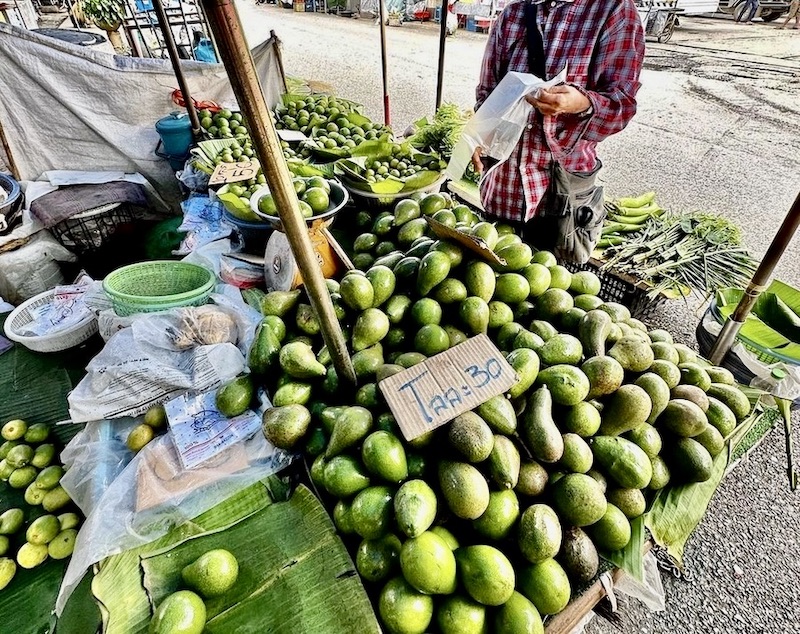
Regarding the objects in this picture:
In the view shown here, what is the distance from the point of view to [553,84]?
2.10 meters

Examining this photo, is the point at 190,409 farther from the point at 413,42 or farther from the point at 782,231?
the point at 413,42

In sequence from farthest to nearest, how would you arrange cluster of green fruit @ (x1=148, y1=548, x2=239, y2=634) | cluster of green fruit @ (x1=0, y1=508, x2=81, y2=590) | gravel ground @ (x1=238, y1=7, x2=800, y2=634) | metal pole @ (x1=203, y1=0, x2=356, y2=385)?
gravel ground @ (x1=238, y1=7, x2=800, y2=634), cluster of green fruit @ (x1=0, y1=508, x2=81, y2=590), cluster of green fruit @ (x1=148, y1=548, x2=239, y2=634), metal pole @ (x1=203, y1=0, x2=356, y2=385)

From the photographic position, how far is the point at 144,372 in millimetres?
1940

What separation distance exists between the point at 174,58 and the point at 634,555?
455cm

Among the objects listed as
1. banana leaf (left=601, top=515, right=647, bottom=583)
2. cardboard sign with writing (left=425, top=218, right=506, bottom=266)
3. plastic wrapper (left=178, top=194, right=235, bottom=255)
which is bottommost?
plastic wrapper (left=178, top=194, right=235, bottom=255)

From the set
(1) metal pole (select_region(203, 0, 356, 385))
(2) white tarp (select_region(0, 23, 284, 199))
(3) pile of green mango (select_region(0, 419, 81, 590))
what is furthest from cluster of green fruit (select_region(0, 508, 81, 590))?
(2) white tarp (select_region(0, 23, 284, 199))

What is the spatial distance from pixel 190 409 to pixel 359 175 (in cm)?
180

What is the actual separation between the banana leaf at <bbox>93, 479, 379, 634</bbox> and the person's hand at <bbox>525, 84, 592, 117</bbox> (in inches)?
78.4

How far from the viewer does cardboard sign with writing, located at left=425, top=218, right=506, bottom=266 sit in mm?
1667

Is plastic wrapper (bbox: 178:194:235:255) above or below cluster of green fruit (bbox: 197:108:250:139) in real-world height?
below

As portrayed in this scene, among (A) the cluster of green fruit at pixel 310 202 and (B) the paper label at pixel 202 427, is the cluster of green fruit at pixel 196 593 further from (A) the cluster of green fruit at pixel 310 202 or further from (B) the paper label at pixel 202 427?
(A) the cluster of green fruit at pixel 310 202

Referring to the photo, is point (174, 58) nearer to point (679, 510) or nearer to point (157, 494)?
point (157, 494)

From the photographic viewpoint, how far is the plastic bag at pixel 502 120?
2139 millimetres

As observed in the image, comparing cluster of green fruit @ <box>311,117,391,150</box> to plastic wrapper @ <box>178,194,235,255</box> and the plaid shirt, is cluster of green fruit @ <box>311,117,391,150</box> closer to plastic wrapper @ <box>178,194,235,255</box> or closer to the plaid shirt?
plastic wrapper @ <box>178,194,235,255</box>
